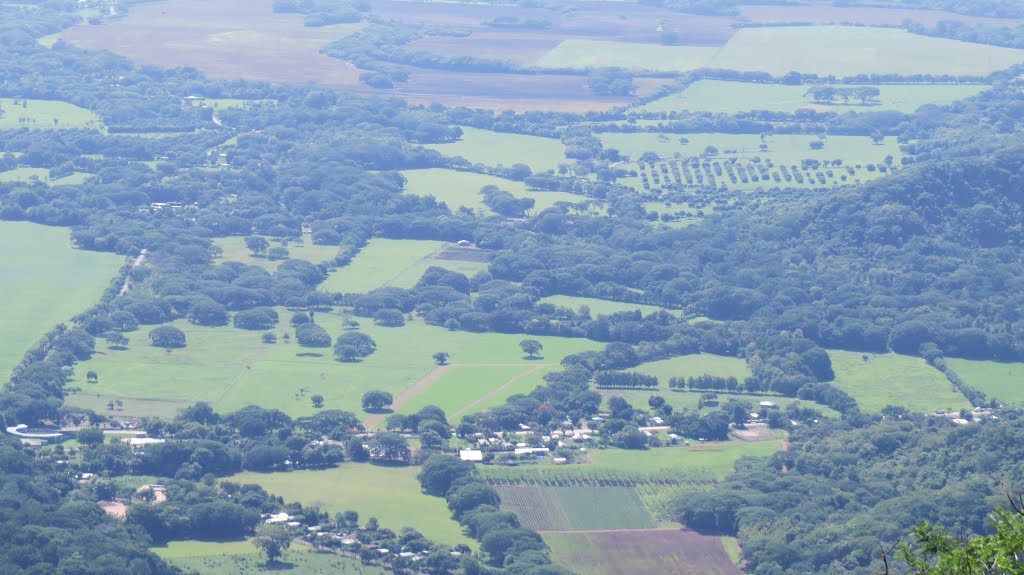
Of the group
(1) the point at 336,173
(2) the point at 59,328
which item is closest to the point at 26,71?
(1) the point at 336,173

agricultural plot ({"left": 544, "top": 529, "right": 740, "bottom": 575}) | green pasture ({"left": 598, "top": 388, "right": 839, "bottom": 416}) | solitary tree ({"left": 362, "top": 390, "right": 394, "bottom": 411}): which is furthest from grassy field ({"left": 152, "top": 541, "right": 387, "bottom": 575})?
green pasture ({"left": 598, "top": 388, "right": 839, "bottom": 416})

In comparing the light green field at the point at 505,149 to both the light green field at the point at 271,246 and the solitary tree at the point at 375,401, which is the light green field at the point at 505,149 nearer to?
the light green field at the point at 271,246

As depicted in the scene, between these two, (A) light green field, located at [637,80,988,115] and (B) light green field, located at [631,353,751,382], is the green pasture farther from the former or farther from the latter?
(A) light green field, located at [637,80,988,115]

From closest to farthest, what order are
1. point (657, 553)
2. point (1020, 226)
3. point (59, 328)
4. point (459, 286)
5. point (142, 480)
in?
point (657, 553), point (142, 480), point (59, 328), point (459, 286), point (1020, 226)

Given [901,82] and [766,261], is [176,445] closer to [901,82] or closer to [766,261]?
[766,261]

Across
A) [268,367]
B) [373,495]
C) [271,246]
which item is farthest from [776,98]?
[373,495]
